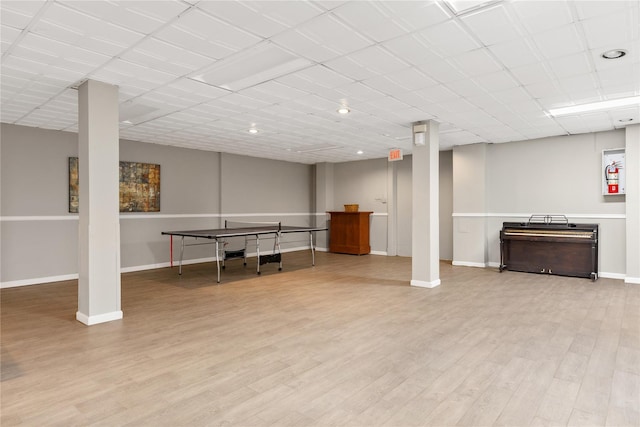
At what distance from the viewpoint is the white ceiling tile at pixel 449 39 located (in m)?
2.81

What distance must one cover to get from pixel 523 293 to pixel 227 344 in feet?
13.7

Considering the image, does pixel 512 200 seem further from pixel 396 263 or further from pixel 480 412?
pixel 480 412

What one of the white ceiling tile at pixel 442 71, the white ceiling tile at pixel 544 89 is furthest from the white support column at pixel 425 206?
the white ceiling tile at pixel 442 71

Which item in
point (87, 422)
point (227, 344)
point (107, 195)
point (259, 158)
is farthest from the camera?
point (259, 158)

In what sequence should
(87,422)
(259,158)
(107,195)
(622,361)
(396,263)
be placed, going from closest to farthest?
(87,422) → (622,361) → (107,195) → (396,263) → (259,158)

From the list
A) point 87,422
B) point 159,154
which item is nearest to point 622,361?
point 87,422

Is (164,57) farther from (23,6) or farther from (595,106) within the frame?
(595,106)

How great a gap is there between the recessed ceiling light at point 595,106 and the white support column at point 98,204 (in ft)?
18.1

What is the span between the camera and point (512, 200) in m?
7.48

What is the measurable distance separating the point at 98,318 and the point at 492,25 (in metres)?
4.50

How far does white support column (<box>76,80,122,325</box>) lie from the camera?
12.7 ft

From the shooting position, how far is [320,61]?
343 centimetres

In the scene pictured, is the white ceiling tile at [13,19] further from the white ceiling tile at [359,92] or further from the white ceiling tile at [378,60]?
the white ceiling tile at [359,92]

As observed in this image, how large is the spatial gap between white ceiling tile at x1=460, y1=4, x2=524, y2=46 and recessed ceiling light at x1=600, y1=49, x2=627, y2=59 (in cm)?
97
